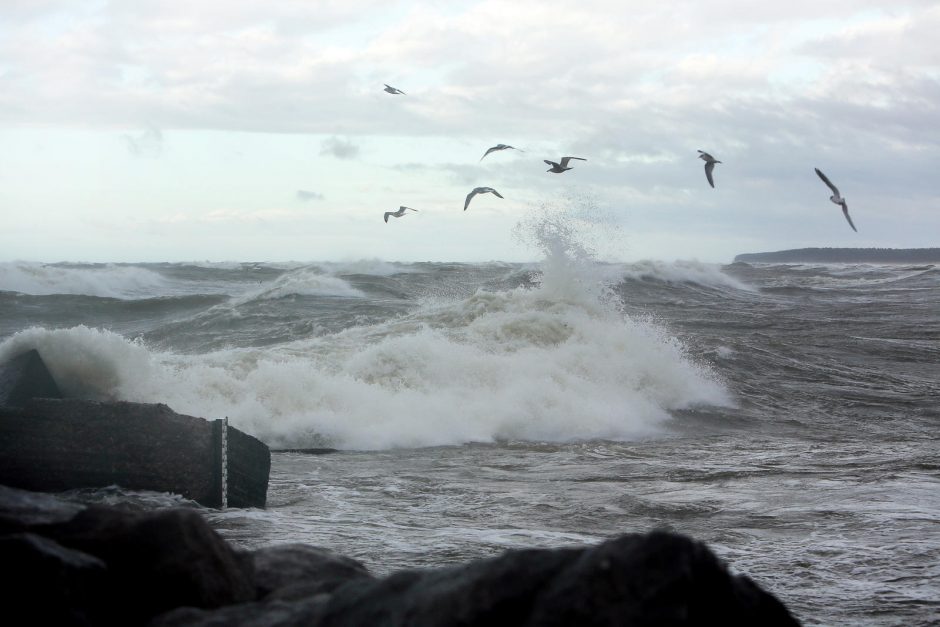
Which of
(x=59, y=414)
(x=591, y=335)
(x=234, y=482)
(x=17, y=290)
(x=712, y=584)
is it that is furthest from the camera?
(x=17, y=290)

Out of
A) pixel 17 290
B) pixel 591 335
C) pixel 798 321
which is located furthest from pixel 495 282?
pixel 591 335

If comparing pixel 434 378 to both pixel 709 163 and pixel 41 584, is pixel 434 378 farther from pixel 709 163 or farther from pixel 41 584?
pixel 41 584

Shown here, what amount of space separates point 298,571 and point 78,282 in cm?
2952

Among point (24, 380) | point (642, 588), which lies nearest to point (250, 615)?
point (642, 588)

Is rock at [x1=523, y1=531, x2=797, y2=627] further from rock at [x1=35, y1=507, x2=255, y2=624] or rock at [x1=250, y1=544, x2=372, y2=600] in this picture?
rock at [x1=35, y1=507, x2=255, y2=624]

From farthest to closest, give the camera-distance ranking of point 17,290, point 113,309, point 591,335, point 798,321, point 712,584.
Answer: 1. point 17,290
2. point 113,309
3. point 798,321
4. point 591,335
5. point 712,584

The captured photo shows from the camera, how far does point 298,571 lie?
3.58 meters

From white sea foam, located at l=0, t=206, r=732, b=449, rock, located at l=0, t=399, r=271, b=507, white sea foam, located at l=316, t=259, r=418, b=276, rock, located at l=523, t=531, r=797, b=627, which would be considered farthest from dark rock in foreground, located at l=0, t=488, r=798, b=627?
white sea foam, located at l=316, t=259, r=418, b=276

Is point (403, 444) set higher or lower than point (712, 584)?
lower

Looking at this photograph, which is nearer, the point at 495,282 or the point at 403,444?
the point at 403,444

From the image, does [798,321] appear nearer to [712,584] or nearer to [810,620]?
[810,620]

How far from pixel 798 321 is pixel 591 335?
992 cm

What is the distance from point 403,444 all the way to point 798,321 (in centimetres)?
1536

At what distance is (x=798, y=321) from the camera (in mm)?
22969
